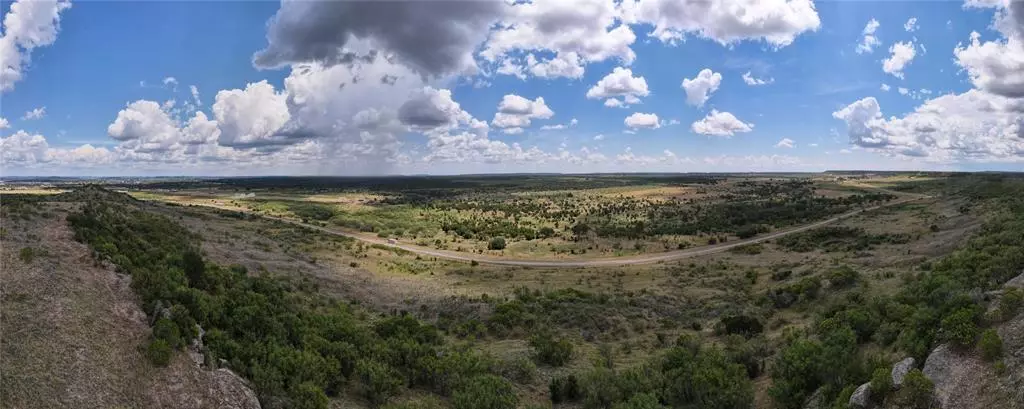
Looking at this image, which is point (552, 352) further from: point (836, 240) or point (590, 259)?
point (836, 240)

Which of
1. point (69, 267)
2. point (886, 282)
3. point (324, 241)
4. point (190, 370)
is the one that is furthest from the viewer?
point (324, 241)

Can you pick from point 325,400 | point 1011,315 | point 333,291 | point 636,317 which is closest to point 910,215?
point 636,317

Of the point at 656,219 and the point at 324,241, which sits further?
the point at 656,219

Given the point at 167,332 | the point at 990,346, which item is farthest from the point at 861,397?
the point at 167,332

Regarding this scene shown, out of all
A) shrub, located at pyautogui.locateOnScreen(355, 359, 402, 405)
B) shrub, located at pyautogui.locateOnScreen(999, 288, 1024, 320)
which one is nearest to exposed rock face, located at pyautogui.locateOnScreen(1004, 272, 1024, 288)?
shrub, located at pyautogui.locateOnScreen(999, 288, 1024, 320)

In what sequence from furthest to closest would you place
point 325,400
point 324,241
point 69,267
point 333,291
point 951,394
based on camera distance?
point 324,241, point 333,291, point 69,267, point 325,400, point 951,394

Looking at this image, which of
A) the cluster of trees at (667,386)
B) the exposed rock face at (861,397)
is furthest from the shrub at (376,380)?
the exposed rock face at (861,397)

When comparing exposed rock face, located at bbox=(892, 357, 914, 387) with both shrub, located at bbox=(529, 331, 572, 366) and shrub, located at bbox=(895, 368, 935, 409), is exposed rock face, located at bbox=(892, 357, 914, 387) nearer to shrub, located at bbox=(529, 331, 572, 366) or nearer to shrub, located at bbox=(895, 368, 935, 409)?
shrub, located at bbox=(895, 368, 935, 409)

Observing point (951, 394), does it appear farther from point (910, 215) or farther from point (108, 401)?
point (910, 215)
